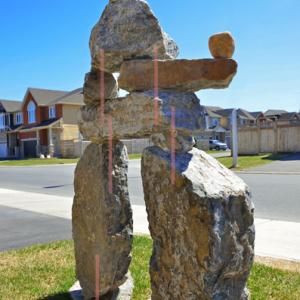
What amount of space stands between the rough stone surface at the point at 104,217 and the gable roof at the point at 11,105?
46.2 meters

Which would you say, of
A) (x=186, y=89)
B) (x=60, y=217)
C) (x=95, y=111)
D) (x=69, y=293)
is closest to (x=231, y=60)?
(x=186, y=89)

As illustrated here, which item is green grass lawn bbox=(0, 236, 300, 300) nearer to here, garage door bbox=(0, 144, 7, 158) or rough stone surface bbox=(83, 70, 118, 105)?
rough stone surface bbox=(83, 70, 118, 105)

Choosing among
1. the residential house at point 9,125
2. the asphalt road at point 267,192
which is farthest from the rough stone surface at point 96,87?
the residential house at point 9,125

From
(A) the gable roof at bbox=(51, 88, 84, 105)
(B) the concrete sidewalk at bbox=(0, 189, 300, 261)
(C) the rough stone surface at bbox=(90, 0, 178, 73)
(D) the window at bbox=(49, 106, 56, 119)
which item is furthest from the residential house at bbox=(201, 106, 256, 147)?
(C) the rough stone surface at bbox=(90, 0, 178, 73)

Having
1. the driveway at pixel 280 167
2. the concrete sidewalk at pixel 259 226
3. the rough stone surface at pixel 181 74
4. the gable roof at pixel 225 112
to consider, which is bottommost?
the concrete sidewalk at pixel 259 226

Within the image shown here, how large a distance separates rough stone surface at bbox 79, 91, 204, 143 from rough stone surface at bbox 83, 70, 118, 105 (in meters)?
0.28

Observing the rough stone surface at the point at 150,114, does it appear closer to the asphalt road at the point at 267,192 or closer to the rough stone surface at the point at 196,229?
the rough stone surface at the point at 196,229

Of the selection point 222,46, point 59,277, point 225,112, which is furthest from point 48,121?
point 222,46

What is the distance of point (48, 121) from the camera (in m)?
41.5

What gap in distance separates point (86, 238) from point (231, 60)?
6.98ft

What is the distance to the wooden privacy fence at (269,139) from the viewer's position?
26.4 metres

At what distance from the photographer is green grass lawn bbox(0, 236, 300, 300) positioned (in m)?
4.29

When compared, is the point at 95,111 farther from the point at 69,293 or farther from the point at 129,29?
the point at 69,293

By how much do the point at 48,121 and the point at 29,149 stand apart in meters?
4.94
